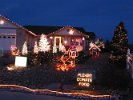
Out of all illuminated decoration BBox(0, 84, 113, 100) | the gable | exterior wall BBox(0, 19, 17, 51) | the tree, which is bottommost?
illuminated decoration BBox(0, 84, 113, 100)

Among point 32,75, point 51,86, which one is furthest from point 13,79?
point 51,86

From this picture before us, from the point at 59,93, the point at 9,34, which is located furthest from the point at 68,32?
the point at 59,93

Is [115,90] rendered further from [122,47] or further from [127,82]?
[122,47]

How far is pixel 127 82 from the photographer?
1930 cm

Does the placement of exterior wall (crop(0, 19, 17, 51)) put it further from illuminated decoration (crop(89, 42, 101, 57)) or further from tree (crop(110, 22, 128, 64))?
tree (crop(110, 22, 128, 64))

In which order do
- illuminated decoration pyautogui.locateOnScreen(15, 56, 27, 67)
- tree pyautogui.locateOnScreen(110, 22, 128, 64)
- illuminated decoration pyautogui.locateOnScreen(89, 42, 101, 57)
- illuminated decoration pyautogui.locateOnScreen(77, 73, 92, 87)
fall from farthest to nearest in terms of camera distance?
illuminated decoration pyautogui.locateOnScreen(89, 42, 101, 57), illuminated decoration pyautogui.locateOnScreen(15, 56, 27, 67), tree pyautogui.locateOnScreen(110, 22, 128, 64), illuminated decoration pyautogui.locateOnScreen(77, 73, 92, 87)

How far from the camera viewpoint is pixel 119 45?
25703 millimetres

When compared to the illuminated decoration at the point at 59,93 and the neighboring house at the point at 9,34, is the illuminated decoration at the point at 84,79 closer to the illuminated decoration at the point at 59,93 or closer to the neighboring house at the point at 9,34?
the illuminated decoration at the point at 59,93

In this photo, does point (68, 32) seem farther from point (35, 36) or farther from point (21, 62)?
point (21, 62)

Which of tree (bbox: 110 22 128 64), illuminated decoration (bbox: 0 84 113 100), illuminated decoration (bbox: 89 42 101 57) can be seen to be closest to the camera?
illuminated decoration (bbox: 0 84 113 100)

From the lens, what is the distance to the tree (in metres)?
25.5

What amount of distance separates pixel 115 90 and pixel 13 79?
6785mm

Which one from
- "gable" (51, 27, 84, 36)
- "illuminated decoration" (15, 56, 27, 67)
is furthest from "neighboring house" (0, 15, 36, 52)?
"illuminated decoration" (15, 56, 27, 67)

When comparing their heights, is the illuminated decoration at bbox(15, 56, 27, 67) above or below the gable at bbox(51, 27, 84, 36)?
below
